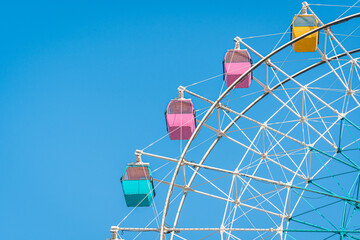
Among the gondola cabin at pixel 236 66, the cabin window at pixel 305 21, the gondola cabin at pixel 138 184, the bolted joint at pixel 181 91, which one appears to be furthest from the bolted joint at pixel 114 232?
the cabin window at pixel 305 21

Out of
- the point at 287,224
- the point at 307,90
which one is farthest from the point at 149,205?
the point at 307,90

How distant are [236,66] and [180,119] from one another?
2.99 m

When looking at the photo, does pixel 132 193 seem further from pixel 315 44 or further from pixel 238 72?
pixel 315 44

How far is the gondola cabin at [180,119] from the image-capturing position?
99.5 ft

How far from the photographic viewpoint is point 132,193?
29438 millimetres

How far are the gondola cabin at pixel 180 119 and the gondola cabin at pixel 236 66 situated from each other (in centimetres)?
180

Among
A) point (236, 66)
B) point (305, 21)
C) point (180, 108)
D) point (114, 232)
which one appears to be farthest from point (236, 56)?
point (114, 232)

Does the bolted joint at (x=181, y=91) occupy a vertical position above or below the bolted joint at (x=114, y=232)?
above

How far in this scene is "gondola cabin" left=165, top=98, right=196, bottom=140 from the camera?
3031 cm

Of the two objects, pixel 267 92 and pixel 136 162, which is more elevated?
pixel 267 92

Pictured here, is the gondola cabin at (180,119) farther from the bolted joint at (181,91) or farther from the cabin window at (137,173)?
the cabin window at (137,173)

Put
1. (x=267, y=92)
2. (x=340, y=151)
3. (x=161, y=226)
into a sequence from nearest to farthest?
(x=161, y=226)
(x=340, y=151)
(x=267, y=92)

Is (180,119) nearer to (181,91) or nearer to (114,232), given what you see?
(181,91)

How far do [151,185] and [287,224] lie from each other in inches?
192
